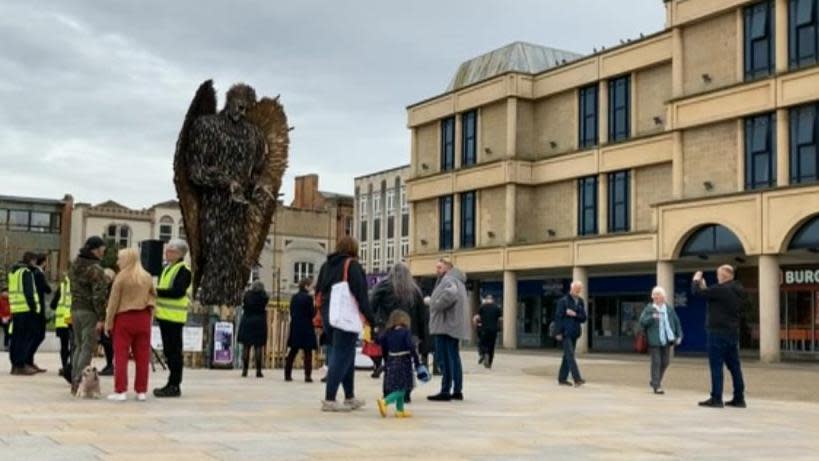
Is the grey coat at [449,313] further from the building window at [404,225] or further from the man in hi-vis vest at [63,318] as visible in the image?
the building window at [404,225]

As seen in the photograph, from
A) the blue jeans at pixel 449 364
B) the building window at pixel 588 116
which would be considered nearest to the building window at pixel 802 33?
the building window at pixel 588 116

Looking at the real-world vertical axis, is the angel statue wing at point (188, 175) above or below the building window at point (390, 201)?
below

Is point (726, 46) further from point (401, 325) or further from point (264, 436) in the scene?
point (264, 436)

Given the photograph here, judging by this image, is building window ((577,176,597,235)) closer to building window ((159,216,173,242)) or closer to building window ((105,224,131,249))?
building window ((105,224,131,249))

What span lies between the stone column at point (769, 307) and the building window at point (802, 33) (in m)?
6.47

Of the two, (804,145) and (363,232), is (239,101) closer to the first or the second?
(804,145)

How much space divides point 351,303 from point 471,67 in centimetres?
4567

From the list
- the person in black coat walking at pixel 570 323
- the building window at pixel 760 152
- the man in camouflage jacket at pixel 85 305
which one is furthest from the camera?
the building window at pixel 760 152

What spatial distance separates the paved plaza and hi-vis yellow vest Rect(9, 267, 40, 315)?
149cm

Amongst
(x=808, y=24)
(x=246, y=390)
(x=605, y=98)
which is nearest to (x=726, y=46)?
(x=808, y=24)

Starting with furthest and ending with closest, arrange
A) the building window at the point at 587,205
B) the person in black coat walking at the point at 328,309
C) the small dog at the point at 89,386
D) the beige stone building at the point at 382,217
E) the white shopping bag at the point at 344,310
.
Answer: the beige stone building at the point at 382,217 → the building window at the point at 587,205 → the small dog at the point at 89,386 → the person in black coat walking at the point at 328,309 → the white shopping bag at the point at 344,310

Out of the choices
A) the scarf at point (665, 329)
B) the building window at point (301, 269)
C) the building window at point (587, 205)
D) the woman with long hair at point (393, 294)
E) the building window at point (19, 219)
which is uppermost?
the building window at point (19, 219)

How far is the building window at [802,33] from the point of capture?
110 feet

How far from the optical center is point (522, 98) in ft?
157
